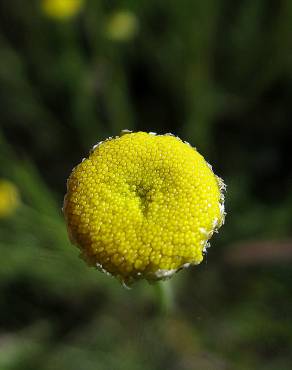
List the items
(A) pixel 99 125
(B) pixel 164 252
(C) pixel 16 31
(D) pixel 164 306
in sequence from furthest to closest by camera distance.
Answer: (C) pixel 16 31
(A) pixel 99 125
(D) pixel 164 306
(B) pixel 164 252

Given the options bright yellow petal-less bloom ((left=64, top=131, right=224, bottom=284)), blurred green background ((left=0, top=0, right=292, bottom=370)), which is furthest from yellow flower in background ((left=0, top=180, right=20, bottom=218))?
bright yellow petal-less bloom ((left=64, top=131, right=224, bottom=284))

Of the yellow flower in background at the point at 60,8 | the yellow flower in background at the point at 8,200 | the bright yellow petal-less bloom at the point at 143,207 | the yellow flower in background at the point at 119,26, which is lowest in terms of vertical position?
the bright yellow petal-less bloom at the point at 143,207

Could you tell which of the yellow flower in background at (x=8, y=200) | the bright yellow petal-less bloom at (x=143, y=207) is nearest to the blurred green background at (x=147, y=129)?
the yellow flower in background at (x=8, y=200)

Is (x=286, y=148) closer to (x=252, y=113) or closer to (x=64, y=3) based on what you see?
(x=252, y=113)

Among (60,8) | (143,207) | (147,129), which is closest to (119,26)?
(60,8)

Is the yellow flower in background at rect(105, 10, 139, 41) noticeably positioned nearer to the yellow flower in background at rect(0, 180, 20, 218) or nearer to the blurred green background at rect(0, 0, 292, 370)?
the blurred green background at rect(0, 0, 292, 370)

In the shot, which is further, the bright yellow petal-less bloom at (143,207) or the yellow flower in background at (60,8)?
the yellow flower in background at (60,8)

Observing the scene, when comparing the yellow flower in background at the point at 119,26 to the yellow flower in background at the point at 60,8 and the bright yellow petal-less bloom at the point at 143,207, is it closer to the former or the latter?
the yellow flower in background at the point at 60,8

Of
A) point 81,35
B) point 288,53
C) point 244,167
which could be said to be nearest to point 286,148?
point 244,167
